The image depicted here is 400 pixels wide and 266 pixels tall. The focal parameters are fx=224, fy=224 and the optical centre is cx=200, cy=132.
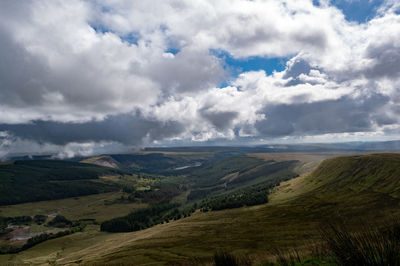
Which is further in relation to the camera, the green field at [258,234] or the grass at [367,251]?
the green field at [258,234]

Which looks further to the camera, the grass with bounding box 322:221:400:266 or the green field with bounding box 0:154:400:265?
the green field with bounding box 0:154:400:265

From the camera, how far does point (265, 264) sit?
81.3 feet

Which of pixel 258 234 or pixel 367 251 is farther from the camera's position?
pixel 258 234

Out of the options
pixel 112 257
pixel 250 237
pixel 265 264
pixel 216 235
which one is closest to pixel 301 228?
pixel 250 237

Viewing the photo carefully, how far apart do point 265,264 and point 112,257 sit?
329ft

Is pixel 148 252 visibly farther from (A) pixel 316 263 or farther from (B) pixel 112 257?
(A) pixel 316 263

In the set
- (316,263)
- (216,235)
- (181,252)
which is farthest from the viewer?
(216,235)

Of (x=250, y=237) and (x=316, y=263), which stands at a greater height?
(x=316, y=263)

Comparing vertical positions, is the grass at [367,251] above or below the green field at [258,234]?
above

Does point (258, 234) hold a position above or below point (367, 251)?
below

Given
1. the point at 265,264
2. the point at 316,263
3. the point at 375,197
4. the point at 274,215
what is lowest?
the point at 274,215

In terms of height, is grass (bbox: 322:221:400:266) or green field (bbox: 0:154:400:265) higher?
grass (bbox: 322:221:400:266)

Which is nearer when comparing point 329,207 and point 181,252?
point 181,252

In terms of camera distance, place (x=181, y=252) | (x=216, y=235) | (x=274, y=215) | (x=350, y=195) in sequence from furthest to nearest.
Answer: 1. (x=350, y=195)
2. (x=274, y=215)
3. (x=216, y=235)
4. (x=181, y=252)
